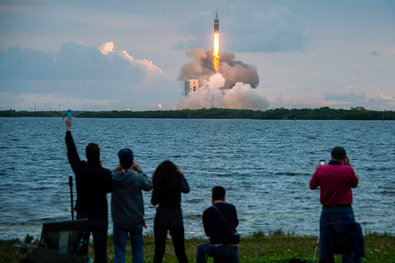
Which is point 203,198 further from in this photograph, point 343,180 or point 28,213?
point 343,180

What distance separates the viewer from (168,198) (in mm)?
7395

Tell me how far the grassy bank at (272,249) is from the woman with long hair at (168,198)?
1773mm

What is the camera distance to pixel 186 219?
1747 centimetres

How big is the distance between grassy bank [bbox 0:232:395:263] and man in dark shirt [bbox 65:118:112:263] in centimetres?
218

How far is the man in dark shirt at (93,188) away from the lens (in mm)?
7125

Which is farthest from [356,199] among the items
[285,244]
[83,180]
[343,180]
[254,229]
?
[83,180]

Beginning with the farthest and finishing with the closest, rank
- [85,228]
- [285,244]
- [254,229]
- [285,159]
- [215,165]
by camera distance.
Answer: [285,159] → [215,165] → [254,229] → [285,244] → [85,228]

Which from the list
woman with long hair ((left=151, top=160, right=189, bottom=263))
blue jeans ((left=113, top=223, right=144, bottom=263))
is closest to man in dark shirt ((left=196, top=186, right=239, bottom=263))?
woman with long hair ((left=151, top=160, right=189, bottom=263))

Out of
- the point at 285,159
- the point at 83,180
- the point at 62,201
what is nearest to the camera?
the point at 83,180

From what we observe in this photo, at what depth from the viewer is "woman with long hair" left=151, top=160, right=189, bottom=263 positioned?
23.9 feet

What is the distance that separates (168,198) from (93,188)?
1.08m

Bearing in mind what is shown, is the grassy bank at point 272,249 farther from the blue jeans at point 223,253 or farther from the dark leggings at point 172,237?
the blue jeans at point 223,253

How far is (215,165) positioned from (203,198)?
18914mm

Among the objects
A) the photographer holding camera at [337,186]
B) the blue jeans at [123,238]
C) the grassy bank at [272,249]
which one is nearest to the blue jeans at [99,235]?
the blue jeans at [123,238]
